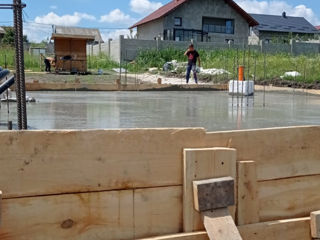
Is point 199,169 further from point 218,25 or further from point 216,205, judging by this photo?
point 218,25

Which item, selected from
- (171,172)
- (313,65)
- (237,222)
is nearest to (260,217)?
(237,222)

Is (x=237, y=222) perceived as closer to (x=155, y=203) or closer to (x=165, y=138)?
(x=155, y=203)

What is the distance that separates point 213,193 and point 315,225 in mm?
847

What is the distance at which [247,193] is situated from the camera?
2611 millimetres

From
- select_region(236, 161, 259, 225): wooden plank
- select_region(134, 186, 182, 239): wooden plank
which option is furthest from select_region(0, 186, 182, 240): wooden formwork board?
select_region(236, 161, 259, 225): wooden plank

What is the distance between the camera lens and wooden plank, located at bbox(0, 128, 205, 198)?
7.12 ft

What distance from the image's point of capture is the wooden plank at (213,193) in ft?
7.94

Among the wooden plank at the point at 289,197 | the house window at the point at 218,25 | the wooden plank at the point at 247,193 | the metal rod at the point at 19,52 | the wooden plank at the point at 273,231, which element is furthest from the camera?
the house window at the point at 218,25

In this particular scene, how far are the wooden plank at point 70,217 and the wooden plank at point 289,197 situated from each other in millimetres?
905

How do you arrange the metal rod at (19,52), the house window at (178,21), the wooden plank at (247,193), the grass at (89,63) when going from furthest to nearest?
the house window at (178,21)
the grass at (89,63)
the metal rod at (19,52)
the wooden plank at (247,193)

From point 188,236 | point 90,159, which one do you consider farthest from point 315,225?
point 90,159

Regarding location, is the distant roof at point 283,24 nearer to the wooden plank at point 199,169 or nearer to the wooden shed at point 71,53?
the wooden shed at point 71,53

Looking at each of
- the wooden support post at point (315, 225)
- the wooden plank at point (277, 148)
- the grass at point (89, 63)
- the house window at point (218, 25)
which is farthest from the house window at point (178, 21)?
the wooden support post at point (315, 225)

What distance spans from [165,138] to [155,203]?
0.38m
